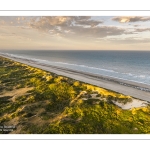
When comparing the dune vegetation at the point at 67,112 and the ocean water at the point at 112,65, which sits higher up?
the ocean water at the point at 112,65

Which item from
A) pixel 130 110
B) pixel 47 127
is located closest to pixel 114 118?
pixel 130 110

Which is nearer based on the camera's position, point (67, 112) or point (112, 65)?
point (67, 112)

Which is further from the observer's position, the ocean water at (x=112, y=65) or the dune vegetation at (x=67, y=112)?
the ocean water at (x=112, y=65)

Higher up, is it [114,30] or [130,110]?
[114,30]

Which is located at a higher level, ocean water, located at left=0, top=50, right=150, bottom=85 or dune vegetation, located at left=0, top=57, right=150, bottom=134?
ocean water, located at left=0, top=50, right=150, bottom=85

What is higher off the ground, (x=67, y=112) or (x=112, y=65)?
(x=112, y=65)

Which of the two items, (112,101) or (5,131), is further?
(112,101)

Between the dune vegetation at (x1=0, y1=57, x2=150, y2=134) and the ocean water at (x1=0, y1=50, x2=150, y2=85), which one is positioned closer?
the dune vegetation at (x1=0, y1=57, x2=150, y2=134)
